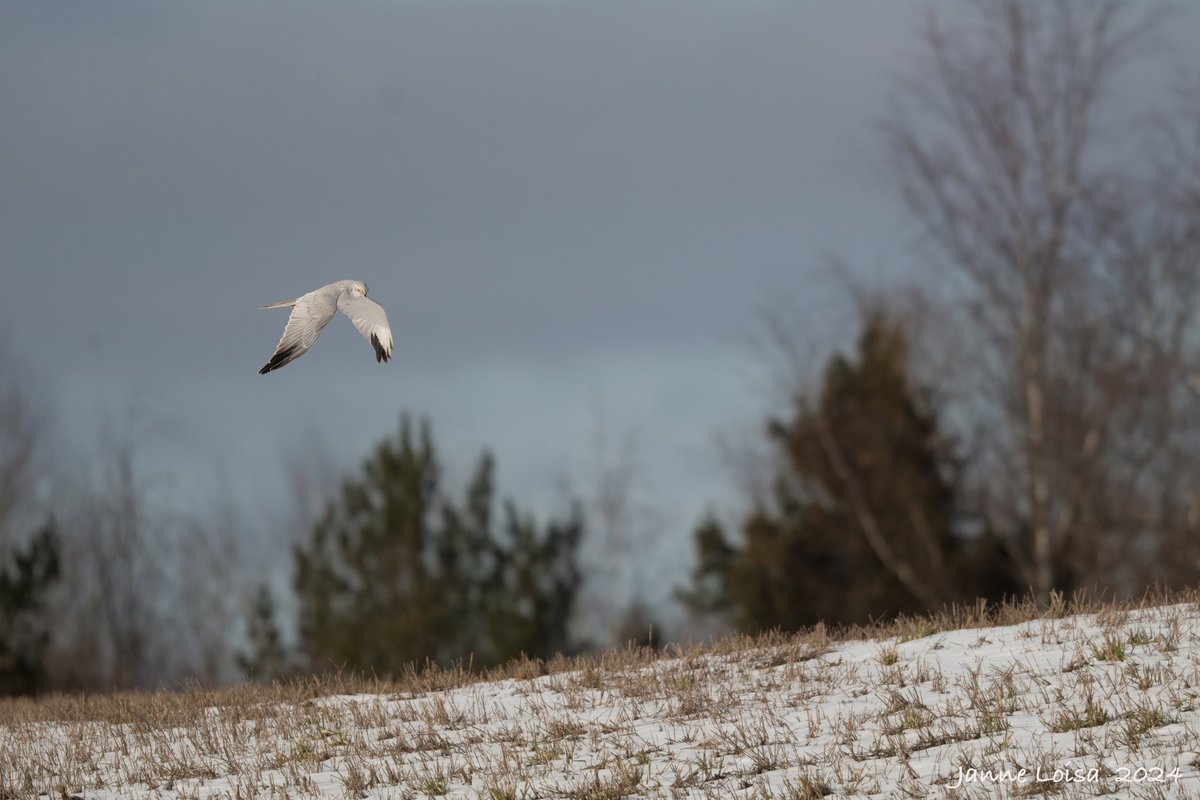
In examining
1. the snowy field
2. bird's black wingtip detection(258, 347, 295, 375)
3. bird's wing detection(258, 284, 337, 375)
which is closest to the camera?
the snowy field

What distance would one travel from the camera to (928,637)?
11445 mm

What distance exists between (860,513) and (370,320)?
18.8 metres

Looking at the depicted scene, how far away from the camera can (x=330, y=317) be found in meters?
12.0

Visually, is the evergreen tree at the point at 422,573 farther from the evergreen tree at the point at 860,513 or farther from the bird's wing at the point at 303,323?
the bird's wing at the point at 303,323

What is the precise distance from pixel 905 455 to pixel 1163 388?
499cm

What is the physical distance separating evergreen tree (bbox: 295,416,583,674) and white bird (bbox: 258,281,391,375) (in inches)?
828

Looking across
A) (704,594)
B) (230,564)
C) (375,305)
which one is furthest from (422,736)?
(230,564)

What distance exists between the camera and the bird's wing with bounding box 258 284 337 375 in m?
11.3

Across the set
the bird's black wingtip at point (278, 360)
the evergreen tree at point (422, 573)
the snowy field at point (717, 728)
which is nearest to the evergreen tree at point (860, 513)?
the evergreen tree at point (422, 573)

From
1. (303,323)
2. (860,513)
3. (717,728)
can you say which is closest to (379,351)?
(303,323)

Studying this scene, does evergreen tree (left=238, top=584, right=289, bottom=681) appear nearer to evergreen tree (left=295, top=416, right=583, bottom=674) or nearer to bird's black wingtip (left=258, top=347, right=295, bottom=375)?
evergreen tree (left=295, top=416, right=583, bottom=674)

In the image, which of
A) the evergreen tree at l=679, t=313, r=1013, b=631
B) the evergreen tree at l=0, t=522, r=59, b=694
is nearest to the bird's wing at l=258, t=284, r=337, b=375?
the evergreen tree at l=679, t=313, r=1013, b=631

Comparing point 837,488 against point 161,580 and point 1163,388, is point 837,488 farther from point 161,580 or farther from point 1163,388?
point 161,580

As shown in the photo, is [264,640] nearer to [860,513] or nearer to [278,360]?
[860,513]
